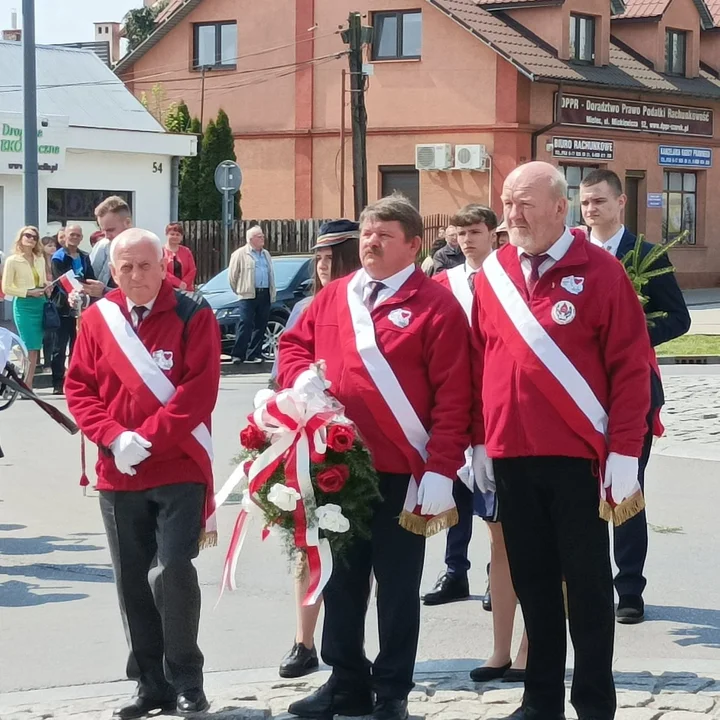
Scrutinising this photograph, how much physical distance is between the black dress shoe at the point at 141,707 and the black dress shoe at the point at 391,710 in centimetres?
78

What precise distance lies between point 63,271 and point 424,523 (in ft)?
40.7

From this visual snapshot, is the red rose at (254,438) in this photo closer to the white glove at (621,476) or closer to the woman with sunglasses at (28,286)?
the white glove at (621,476)

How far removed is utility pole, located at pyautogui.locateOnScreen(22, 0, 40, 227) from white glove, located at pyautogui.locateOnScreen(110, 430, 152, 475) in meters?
16.5

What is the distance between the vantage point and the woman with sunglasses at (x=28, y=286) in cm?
1694

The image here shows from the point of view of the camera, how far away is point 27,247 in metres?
17.2

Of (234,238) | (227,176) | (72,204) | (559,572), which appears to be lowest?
(559,572)

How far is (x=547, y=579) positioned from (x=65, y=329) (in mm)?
12899

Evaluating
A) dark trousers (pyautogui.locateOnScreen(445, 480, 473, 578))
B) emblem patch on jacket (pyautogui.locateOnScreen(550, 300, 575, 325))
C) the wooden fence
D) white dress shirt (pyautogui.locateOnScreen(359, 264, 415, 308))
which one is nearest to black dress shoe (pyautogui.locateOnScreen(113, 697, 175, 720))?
white dress shirt (pyautogui.locateOnScreen(359, 264, 415, 308))

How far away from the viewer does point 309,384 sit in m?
5.22

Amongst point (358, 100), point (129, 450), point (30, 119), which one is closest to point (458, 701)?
point (129, 450)

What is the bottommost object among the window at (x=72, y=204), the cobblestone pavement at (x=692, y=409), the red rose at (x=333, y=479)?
the cobblestone pavement at (x=692, y=409)

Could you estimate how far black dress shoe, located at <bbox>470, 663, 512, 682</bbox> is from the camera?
5840 mm

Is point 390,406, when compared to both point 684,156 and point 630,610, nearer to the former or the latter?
point 630,610

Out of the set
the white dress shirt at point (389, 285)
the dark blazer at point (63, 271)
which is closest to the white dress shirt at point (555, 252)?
the white dress shirt at point (389, 285)
